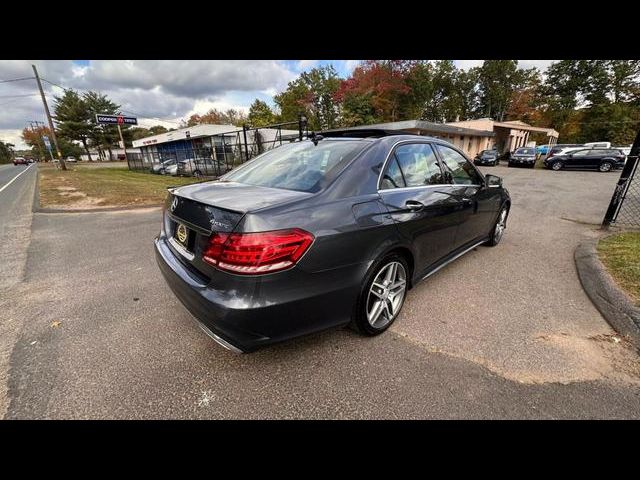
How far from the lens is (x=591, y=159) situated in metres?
19.8

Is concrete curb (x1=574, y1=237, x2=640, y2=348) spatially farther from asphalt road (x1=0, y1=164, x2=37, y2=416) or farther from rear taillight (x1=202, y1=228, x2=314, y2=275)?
asphalt road (x1=0, y1=164, x2=37, y2=416)

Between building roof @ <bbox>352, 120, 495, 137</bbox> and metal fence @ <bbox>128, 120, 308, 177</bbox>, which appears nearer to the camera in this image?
metal fence @ <bbox>128, 120, 308, 177</bbox>

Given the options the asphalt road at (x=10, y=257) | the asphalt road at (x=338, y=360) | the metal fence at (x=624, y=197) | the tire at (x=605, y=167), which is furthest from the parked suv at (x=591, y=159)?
the asphalt road at (x=10, y=257)

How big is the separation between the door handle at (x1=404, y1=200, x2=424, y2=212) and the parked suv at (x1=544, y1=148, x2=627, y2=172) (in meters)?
25.2

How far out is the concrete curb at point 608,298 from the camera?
8.05 feet

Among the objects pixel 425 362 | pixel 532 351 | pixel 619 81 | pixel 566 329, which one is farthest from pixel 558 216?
pixel 619 81

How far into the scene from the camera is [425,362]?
2127 millimetres

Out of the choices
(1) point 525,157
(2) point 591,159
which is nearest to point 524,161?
(1) point 525,157

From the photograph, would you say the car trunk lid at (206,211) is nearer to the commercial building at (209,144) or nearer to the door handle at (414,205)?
the door handle at (414,205)

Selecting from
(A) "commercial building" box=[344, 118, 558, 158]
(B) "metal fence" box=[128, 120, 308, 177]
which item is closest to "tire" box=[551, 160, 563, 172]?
(A) "commercial building" box=[344, 118, 558, 158]

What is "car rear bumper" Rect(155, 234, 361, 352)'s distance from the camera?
165 cm
